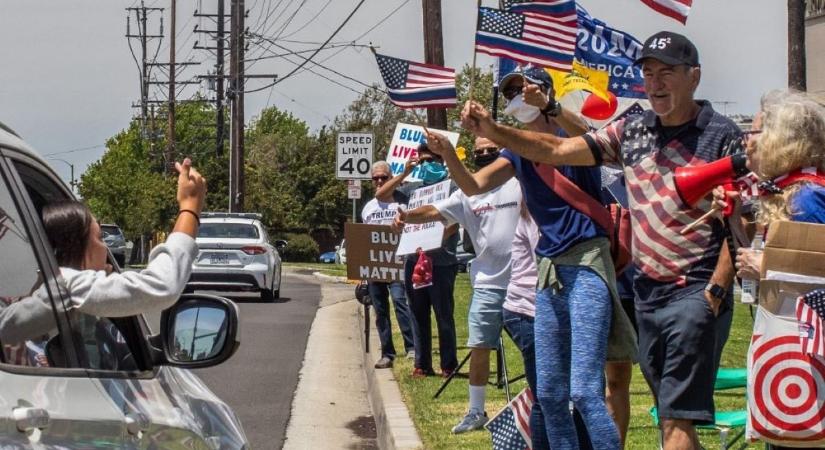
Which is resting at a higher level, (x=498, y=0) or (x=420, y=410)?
(x=498, y=0)

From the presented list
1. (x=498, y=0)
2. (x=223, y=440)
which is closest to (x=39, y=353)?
(x=223, y=440)

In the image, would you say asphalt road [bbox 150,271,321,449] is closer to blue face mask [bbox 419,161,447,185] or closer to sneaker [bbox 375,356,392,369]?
sneaker [bbox 375,356,392,369]

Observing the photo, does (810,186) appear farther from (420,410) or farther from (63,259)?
(420,410)

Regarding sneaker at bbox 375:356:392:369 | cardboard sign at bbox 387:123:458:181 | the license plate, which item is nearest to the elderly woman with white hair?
sneaker at bbox 375:356:392:369

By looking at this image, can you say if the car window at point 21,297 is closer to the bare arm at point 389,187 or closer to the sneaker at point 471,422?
the sneaker at point 471,422

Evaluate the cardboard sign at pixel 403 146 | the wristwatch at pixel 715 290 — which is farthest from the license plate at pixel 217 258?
the wristwatch at pixel 715 290

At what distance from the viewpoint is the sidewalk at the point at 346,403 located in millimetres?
9516

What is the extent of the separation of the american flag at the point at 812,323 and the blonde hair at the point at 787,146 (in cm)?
33

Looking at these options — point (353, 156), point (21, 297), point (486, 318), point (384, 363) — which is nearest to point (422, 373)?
point (384, 363)

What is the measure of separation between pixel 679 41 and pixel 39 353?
3.36 meters

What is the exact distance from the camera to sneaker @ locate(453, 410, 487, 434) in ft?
28.6

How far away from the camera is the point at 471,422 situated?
8805 mm

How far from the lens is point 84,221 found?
11.4ft

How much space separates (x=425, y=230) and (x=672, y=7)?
2608mm
